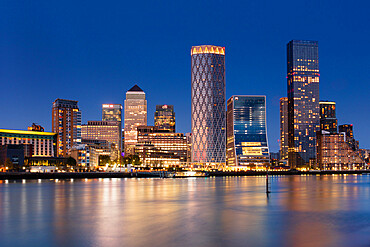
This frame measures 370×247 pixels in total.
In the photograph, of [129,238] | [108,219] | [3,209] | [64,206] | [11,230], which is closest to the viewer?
[129,238]

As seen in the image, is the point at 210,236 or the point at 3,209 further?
the point at 3,209

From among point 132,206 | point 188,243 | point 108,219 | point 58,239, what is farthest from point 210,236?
point 132,206

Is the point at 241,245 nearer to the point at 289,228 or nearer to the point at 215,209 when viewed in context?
the point at 289,228

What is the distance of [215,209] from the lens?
48719 millimetres

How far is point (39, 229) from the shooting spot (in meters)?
33.6

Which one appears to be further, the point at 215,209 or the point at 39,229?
the point at 215,209

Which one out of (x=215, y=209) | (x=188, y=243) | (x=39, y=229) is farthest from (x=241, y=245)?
(x=215, y=209)

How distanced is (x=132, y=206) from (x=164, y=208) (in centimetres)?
467

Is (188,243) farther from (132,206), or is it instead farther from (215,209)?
(132,206)

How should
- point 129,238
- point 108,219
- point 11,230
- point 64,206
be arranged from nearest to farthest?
1. point 129,238
2. point 11,230
3. point 108,219
4. point 64,206

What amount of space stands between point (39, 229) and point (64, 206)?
18.5m

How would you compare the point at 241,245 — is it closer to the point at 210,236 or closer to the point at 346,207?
the point at 210,236

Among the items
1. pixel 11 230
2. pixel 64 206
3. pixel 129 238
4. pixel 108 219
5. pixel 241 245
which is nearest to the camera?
pixel 241 245

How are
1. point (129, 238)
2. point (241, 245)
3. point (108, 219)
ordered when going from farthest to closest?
point (108, 219)
point (129, 238)
point (241, 245)
